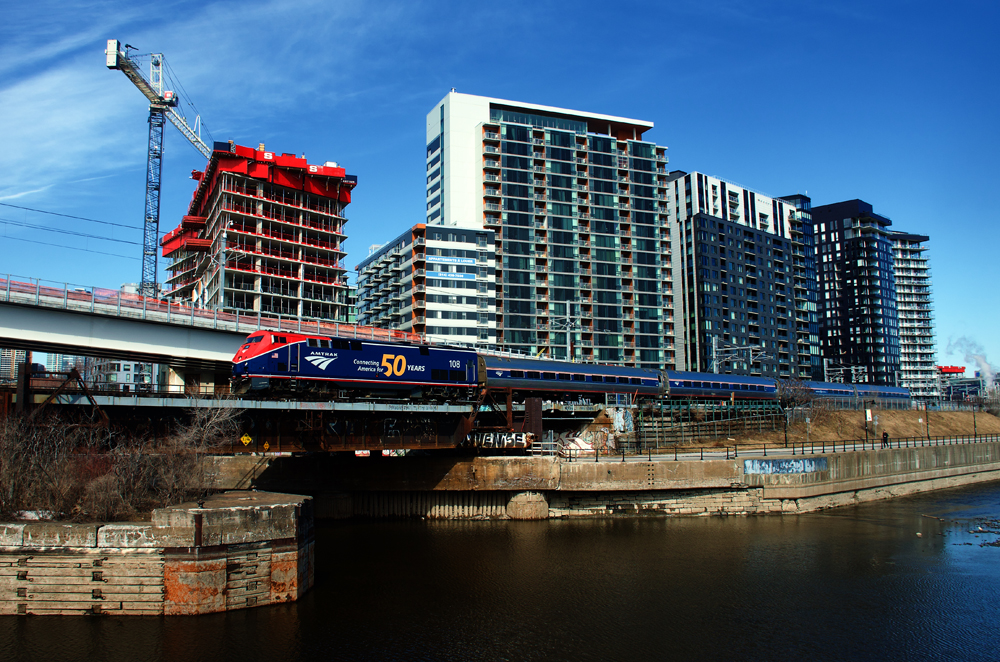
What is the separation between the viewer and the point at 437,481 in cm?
4928

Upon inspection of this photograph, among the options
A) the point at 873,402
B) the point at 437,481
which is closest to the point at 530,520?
the point at 437,481

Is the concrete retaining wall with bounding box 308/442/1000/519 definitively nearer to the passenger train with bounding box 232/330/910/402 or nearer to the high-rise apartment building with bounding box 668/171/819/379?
the passenger train with bounding box 232/330/910/402

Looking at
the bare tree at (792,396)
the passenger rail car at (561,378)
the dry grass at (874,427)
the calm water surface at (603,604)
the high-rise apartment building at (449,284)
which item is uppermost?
the high-rise apartment building at (449,284)

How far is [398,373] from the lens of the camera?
51.7 m

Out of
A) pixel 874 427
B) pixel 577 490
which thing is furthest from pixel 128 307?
pixel 874 427

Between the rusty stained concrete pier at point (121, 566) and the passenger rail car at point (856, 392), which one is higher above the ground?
the passenger rail car at point (856, 392)

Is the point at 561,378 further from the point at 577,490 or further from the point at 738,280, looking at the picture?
the point at 738,280

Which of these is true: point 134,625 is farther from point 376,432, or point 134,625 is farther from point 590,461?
point 590,461

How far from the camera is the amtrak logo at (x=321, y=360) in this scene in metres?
47.2

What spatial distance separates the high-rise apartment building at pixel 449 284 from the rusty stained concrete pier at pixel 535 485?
61140 mm

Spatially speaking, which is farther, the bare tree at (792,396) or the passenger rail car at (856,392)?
the passenger rail car at (856,392)

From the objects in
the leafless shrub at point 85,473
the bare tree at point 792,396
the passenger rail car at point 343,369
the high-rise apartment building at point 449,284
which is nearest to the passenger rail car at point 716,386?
the bare tree at point 792,396

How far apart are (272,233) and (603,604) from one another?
8969 cm

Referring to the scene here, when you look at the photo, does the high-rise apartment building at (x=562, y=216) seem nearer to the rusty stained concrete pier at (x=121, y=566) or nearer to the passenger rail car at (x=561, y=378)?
the passenger rail car at (x=561, y=378)
